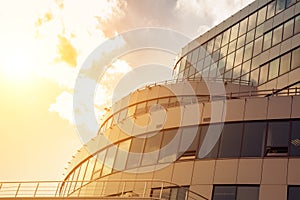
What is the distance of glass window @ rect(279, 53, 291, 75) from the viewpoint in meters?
34.1

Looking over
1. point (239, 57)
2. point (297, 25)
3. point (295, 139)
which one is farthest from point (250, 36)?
point (295, 139)

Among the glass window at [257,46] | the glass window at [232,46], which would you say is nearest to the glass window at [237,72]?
the glass window at [257,46]

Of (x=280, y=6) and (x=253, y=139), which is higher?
(x=280, y=6)

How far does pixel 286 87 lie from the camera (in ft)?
108

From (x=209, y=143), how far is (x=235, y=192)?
3314 mm

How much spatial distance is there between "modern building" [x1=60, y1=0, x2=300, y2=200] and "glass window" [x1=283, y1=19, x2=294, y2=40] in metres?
0.08

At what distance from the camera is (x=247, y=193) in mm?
24078

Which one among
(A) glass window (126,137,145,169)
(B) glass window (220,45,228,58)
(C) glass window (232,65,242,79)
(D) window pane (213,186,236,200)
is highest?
(B) glass window (220,45,228,58)

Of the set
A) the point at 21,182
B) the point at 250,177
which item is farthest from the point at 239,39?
the point at 21,182

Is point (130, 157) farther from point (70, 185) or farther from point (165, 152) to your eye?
point (70, 185)

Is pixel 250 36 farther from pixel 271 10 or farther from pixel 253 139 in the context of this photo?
pixel 253 139

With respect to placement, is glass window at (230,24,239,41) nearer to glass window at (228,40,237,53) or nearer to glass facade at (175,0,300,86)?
glass facade at (175,0,300,86)

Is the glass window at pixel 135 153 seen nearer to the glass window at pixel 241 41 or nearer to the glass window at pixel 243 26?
the glass window at pixel 241 41

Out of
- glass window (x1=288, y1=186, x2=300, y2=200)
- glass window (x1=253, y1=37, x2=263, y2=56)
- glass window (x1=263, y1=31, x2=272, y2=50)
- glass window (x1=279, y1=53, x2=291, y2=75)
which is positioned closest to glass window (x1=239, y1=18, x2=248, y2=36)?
glass window (x1=253, y1=37, x2=263, y2=56)
